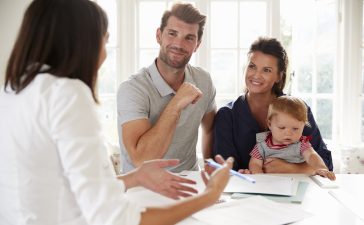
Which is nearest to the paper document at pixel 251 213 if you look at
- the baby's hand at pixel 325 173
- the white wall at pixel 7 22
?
the baby's hand at pixel 325 173

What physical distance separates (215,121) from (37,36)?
1.43m

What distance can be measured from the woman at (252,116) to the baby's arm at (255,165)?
0.13m

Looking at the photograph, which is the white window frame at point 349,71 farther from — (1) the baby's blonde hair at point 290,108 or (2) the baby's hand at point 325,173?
(2) the baby's hand at point 325,173

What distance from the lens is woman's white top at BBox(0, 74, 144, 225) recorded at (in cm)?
81

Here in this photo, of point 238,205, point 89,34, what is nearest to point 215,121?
point 238,205

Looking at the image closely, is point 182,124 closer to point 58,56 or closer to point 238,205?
point 238,205

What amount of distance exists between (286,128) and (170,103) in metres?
0.58

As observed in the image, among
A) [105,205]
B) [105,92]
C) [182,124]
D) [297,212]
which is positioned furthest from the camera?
[105,92]

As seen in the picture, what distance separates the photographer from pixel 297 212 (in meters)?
1.26

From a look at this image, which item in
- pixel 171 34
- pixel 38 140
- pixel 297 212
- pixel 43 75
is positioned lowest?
pixel 297 212

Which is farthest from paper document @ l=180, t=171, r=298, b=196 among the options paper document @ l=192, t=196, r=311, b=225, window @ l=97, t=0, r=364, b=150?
window @ l=97, t=0, r=364, b=150

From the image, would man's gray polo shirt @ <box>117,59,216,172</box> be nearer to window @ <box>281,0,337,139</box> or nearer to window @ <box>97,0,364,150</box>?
window @ <box>97,0,364,150</box>

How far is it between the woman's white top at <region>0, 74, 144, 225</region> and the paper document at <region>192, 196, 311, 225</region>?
0.37 metres

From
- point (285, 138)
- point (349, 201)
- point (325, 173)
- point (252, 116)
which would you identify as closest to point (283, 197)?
point (349, 201)
